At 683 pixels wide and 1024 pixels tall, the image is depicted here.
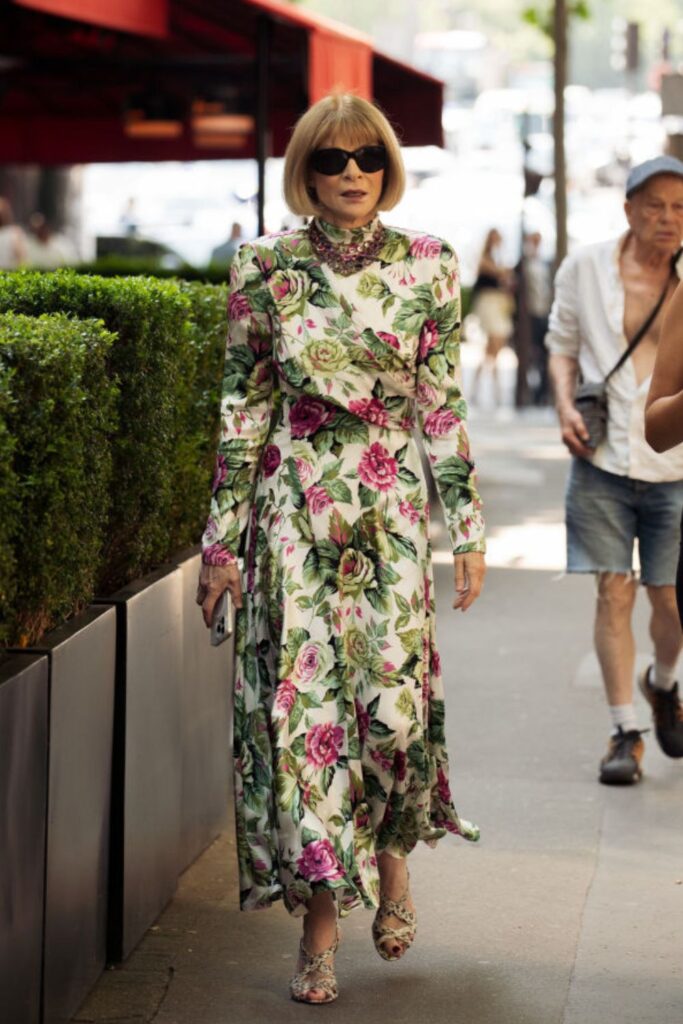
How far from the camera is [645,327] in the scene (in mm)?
6500

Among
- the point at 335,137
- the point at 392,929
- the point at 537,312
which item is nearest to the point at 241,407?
the point at 335,137

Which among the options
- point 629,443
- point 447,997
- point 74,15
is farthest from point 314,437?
point 74,15

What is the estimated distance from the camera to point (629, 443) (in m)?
6.50

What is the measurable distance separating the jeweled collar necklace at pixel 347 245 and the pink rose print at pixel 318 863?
4.20ft

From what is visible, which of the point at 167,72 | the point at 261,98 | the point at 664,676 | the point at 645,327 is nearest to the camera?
the point at 645,327

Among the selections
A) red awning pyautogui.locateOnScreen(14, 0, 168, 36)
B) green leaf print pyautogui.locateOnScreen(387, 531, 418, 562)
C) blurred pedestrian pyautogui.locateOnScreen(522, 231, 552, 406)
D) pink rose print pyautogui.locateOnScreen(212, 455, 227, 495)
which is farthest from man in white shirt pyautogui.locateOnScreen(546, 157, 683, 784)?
blurred pedestrian pyautogui.locateOnScreen(522, 231, 552, 406)

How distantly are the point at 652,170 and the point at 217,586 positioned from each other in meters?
2.53

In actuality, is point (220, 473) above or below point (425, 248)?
below

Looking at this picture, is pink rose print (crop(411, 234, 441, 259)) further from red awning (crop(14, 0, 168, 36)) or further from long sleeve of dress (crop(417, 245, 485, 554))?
red awning (crop(14, 0, 168, 36))

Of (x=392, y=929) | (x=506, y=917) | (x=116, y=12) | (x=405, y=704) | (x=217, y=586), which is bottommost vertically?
(x=506, y=917)

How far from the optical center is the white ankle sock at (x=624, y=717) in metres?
6.61

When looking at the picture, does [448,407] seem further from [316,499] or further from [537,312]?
A: [537,312]

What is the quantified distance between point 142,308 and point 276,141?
42.5ft

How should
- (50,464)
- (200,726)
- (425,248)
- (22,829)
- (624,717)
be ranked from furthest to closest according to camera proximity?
(624,717) → (200,726) → (425,248) → (50,464) → (22,829)
